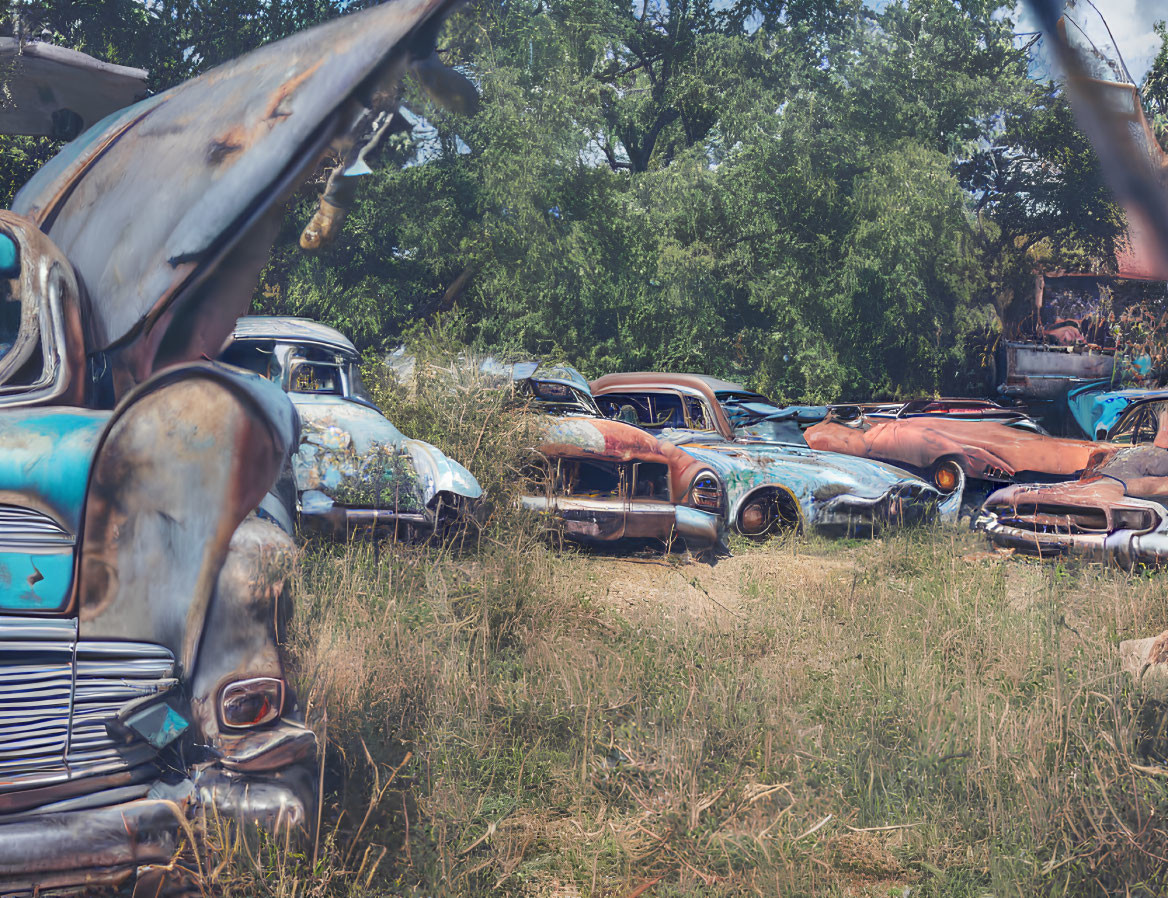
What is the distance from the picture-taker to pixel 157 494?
2246 millimetres

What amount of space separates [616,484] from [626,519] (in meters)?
0.47

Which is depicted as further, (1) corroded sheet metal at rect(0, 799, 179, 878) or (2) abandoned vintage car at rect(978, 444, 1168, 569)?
(2) abandoned vintage car at rect(978, 444, 1168, 569)

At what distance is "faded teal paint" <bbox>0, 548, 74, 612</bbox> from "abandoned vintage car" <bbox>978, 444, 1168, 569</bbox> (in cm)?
685

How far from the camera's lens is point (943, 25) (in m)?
16.4

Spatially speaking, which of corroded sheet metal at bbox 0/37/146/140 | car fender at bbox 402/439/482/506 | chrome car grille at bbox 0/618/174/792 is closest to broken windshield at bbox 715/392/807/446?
car fender at bbox 402/439/482/506

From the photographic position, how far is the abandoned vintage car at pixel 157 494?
7.02 feet

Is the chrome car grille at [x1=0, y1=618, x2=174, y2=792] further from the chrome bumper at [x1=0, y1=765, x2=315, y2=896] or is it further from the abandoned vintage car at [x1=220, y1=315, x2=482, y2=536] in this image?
the abandoned vintage car at [x1=220, y1=315, x2=482, y2=536]

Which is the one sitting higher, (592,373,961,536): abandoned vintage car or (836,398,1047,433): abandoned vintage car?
(836,398,1047,433): abandoned vintage car

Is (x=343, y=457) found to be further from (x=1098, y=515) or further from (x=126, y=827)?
(x=1098, y=515)

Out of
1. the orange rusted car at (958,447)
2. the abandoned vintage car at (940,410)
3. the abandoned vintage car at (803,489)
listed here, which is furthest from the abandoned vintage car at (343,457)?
the abandoned vintage car at (940,410)

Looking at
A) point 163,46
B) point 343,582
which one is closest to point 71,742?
point 343,582

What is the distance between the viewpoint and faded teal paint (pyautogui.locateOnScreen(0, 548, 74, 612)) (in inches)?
83.4

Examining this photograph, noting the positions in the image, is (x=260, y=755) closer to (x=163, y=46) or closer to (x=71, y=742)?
(x=71, y=742)

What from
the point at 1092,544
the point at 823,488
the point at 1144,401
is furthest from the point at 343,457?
the point at 1144,401
